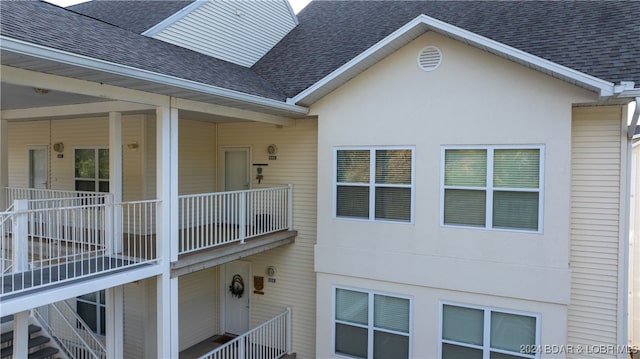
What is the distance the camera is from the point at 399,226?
8.20 metres

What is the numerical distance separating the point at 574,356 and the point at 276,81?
816 cm

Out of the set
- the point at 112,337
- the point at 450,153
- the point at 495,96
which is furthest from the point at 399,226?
the point at 112,337

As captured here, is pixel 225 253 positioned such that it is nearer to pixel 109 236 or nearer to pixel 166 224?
pixel 166 224

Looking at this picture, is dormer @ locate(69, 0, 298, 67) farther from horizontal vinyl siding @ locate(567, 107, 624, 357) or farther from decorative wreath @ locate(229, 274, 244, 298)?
horizontal vinyl siding @ locate(567, 107, 624, 357)

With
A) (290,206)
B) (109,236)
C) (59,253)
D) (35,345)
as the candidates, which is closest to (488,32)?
(290,206)

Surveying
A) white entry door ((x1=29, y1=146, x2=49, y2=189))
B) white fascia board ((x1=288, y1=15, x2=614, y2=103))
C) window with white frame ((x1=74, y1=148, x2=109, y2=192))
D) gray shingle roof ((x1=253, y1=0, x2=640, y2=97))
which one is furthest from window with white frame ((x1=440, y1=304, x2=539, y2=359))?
white entry door ((x1=29, y1=146, x2=49, y2=189))

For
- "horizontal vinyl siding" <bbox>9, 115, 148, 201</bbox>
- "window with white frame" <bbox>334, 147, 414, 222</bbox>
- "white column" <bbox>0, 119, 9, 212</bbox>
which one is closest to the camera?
"window with white frame" <bbox>334, 147, 414, 222</bbox>

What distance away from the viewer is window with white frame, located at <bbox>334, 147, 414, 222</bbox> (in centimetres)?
816

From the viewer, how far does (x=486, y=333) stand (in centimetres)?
749

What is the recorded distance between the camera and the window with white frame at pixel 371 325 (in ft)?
27.0

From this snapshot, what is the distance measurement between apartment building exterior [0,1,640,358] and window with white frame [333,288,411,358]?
0.14 feet

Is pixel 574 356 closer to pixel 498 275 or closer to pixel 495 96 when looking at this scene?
pixel 498 275

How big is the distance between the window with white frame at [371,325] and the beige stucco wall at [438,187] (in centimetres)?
21

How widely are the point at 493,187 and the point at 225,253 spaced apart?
5028 millimetres
